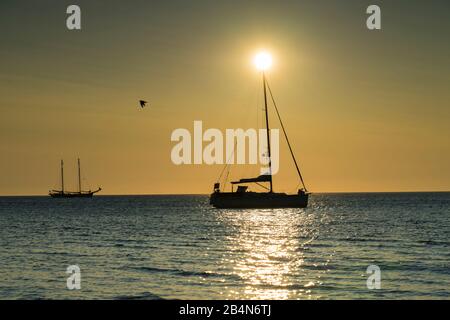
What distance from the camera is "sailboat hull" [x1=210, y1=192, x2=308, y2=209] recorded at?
4355 inches

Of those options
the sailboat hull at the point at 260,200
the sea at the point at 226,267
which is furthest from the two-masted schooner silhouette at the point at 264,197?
the sea at the point at 226,267

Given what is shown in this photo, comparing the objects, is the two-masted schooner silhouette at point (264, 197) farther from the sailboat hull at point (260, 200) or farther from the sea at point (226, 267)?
the sea at point (226, 267)

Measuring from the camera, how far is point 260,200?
112688mm

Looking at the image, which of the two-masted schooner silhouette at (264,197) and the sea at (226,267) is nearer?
the sea at (226,267)

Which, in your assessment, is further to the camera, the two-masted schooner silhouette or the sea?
the two-masted schooner silhouette

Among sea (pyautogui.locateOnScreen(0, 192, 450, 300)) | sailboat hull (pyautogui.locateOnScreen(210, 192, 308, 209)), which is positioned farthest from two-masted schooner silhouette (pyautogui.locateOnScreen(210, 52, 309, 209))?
sea (pyautogui.locateOnScreen(0, 192, 450, 300))

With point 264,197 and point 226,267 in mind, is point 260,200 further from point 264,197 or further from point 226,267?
point 226,267

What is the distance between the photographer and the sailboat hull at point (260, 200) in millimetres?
110625

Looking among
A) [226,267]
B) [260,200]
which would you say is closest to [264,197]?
[260,200]

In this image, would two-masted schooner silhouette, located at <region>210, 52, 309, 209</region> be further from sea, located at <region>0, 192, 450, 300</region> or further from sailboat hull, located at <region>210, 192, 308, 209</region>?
sea, located at <region>0, 192, 450, 300</region>

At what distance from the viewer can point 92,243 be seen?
2111 inches
